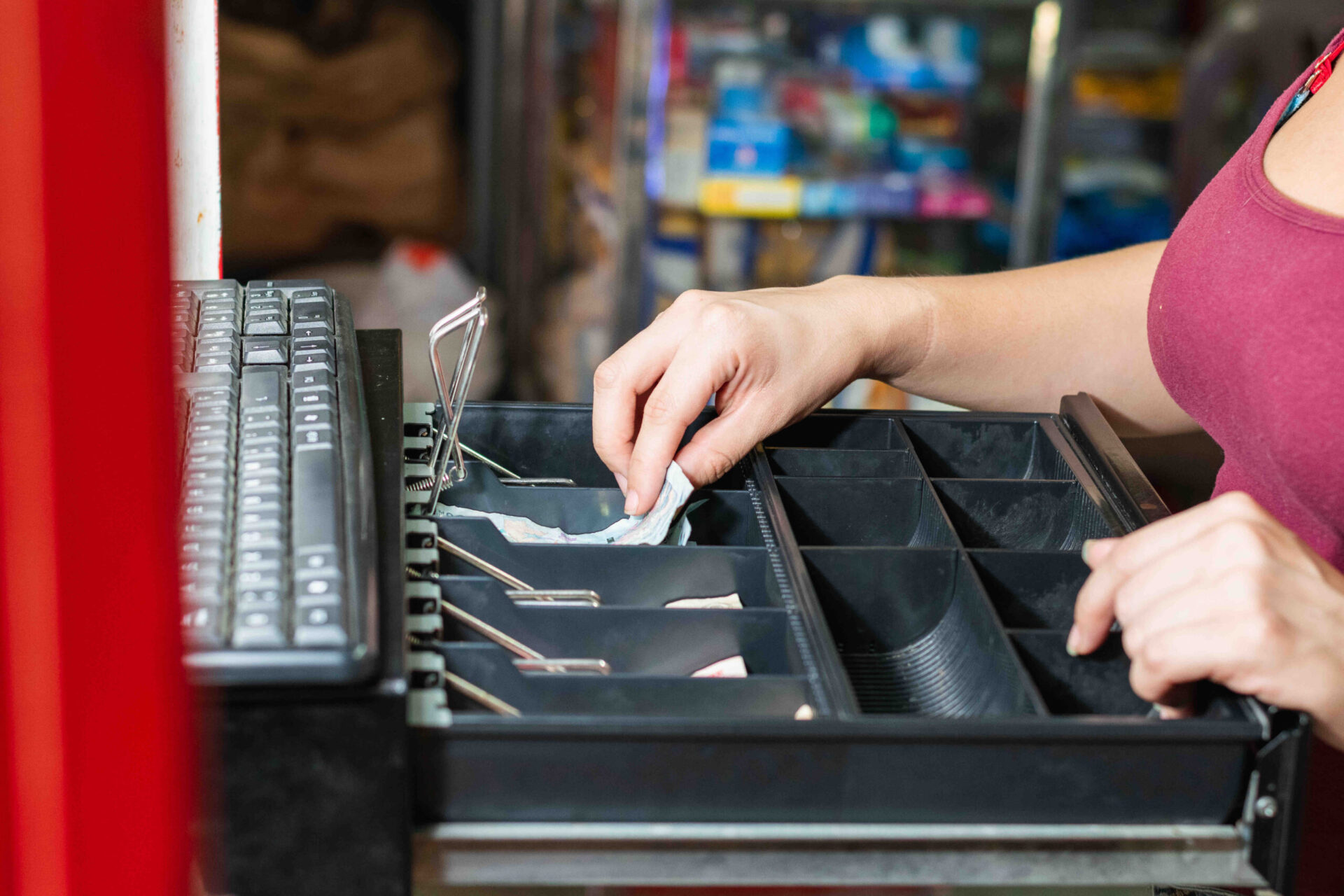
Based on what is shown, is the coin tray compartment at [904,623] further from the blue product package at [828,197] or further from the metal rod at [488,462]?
the blue product package at [828,197]

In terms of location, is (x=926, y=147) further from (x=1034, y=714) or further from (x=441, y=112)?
(x=1034, y=714)

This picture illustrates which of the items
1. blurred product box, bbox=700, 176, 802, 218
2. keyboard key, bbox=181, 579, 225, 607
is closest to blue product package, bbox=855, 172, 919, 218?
blurred product box, bbox=700, 176, 802, 218

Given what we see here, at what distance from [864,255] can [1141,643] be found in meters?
2.59

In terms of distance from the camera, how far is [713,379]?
0.86m

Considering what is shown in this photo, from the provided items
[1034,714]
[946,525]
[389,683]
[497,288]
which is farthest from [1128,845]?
[497,288]

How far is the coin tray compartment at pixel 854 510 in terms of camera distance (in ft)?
2.66

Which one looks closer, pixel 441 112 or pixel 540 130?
pixel 540 130

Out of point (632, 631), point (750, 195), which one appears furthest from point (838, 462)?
point (750, 195)

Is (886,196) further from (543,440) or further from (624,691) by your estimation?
(624,691)

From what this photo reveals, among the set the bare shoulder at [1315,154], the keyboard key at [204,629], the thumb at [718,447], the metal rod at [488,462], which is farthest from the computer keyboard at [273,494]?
the bare shoulder at [1315,154]

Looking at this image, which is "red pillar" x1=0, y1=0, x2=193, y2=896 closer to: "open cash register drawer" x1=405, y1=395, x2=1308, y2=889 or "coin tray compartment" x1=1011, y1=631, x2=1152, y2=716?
"open cash register drawer" x1=405, y1=395, x2=1308, y2=889

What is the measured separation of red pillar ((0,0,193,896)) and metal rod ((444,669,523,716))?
0.98 ft

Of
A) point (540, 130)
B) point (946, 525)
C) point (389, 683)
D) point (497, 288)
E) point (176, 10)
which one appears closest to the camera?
point (389, 683)

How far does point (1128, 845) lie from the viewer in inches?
21.9
